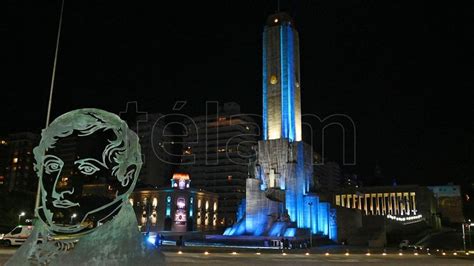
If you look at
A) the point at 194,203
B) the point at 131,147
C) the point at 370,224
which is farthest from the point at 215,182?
the point at 131,147

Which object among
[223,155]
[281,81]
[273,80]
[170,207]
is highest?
[273,80]

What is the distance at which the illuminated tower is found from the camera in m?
58.4

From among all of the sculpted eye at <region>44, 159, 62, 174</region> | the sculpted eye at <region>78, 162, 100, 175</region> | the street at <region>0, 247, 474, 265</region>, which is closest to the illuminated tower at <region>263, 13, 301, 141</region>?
the street at <region>0, 247, 474, 265</region>

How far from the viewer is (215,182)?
359 ft

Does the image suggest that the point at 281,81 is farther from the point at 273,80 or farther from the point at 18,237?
the point at 18,237

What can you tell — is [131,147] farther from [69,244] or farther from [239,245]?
[239,245]

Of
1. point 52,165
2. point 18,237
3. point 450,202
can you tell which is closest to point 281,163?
point 18,237

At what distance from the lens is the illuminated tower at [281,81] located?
192 feet

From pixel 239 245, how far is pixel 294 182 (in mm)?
14078

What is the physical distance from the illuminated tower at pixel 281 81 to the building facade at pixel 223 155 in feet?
150

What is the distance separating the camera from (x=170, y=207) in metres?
90.6

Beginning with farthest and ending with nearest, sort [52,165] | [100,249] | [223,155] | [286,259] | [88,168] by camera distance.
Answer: [223,155] → [286,259] → [88,168] → [52,165] → [100,249]

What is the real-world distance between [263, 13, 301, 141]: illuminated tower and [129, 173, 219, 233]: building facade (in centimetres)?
3835

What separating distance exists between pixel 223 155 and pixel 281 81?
54136 mm
